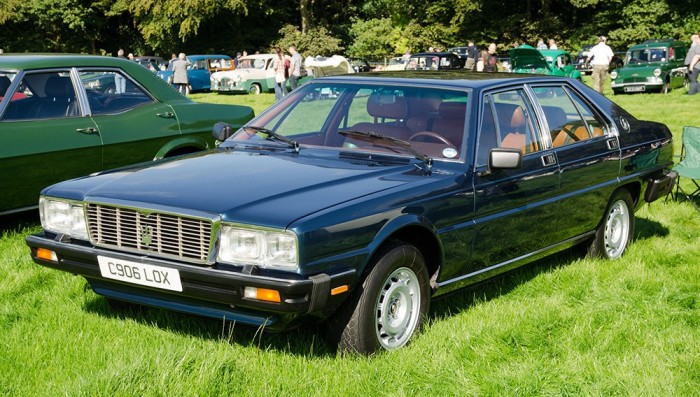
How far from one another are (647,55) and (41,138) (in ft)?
83.4

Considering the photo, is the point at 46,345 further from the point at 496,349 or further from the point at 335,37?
the point at 335,37

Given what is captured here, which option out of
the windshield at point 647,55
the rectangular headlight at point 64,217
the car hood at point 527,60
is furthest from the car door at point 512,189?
the windshield at point 647,55

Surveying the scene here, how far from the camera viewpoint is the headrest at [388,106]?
209 inches

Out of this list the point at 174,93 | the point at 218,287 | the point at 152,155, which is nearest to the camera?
the point at 218,287

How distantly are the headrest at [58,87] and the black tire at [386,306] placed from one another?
421 cm

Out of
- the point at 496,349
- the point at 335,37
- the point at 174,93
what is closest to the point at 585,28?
the point at 335,37

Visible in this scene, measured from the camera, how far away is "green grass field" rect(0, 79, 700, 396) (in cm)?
384

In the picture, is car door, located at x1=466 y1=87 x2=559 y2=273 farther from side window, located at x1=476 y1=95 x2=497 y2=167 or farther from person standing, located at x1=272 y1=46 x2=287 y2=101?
person standing, located at x1=272 y1=46 x2=287 y2=101

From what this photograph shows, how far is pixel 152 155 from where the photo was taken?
761 centimetres

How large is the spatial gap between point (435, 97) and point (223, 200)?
1772 millimetres

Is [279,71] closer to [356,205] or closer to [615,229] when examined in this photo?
[615,229]

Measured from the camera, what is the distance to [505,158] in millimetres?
4809

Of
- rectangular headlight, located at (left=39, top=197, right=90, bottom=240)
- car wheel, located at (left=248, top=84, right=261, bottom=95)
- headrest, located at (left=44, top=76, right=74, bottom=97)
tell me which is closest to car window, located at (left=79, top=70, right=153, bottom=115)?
headrest, located at (left=44, top=76, right=74, bottom=97)

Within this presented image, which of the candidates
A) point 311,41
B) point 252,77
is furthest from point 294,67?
point 311,41
